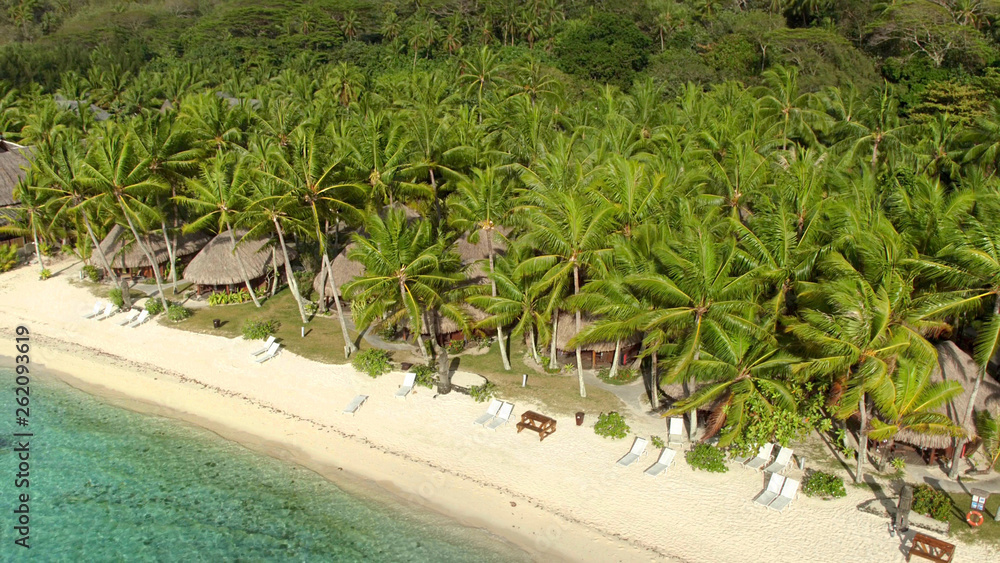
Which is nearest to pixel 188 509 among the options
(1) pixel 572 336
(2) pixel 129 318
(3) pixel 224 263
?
(1) pixel 572 336

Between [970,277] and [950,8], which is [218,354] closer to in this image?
[970,277]

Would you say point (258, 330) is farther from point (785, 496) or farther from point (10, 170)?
point (10, 170)

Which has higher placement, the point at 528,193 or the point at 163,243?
the point at 528,193

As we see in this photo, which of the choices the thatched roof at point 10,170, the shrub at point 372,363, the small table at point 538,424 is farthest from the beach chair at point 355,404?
the thatched roof at point 10,170

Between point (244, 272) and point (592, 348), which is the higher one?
point (592, 348)

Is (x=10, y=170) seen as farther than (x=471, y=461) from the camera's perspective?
Yes

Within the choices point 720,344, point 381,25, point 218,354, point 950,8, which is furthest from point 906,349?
point 381,25
